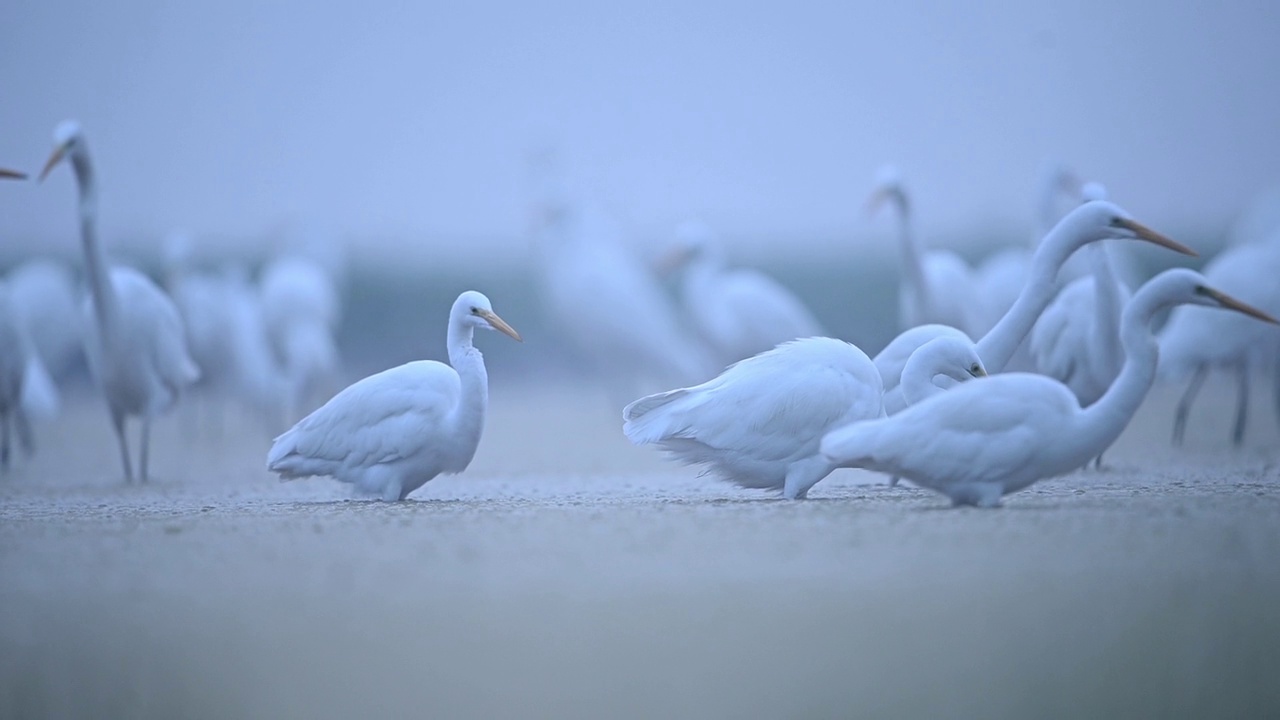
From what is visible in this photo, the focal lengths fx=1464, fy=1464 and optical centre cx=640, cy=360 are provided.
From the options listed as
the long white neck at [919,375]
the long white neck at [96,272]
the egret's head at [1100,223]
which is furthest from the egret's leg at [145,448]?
the egret's head at [1100,223]

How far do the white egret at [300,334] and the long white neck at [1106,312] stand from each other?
7673mm

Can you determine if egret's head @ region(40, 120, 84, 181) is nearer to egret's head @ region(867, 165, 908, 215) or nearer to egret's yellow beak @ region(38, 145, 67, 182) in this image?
egret's yellow beak @ region(38, 145, 67, 182)

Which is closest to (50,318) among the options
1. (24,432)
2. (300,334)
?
(300,334)

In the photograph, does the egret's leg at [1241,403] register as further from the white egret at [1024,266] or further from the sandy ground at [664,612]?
the sandy ground at [664,612]

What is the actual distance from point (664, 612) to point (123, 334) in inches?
224

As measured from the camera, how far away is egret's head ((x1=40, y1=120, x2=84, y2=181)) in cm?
916

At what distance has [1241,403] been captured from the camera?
10.5 metres

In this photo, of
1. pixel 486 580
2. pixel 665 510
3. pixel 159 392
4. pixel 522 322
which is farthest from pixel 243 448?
pixel 522 322

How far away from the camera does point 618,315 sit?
14641mm

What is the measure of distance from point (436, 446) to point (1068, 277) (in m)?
6.45

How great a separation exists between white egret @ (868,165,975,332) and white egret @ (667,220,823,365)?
5.66 ft

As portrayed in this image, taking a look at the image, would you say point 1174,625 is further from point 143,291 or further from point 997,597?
point 143,291

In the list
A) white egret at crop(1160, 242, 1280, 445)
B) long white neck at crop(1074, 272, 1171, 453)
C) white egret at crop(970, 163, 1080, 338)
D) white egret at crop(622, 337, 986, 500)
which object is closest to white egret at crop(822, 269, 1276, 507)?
long white neck at crop(1074, 272, 1171, 453)

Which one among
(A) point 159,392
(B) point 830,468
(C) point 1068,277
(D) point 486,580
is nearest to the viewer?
(D) point 486,580
